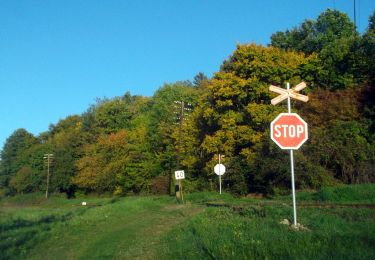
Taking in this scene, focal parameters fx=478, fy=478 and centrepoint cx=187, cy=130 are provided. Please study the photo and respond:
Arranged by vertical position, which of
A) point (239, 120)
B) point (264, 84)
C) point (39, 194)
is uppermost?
point (264, 84)

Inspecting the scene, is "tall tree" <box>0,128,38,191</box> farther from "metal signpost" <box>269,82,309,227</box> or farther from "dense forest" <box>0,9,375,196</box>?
"metal signpost" <box>269,82,309,227</box>

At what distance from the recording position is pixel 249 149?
46281 millimetres

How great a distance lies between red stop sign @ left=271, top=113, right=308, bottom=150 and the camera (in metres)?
13.3

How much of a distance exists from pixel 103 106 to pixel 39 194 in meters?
23.2

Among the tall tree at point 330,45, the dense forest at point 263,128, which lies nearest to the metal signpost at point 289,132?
the dense forest at point 263,128

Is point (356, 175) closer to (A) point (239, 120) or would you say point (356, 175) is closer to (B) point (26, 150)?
(A) point (239, 120)

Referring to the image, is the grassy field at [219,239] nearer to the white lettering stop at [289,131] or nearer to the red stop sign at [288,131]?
→ the red stop sign at [288,131]

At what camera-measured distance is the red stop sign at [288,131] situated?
43.5ft

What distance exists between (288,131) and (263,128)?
1306 inches

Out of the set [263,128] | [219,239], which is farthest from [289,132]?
[263,128]

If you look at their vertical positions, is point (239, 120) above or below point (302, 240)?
above

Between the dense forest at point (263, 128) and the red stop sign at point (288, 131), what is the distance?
80.4 ft

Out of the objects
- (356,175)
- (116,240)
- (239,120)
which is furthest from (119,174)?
(116,240)

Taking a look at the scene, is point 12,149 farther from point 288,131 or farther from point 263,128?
point 288,131
